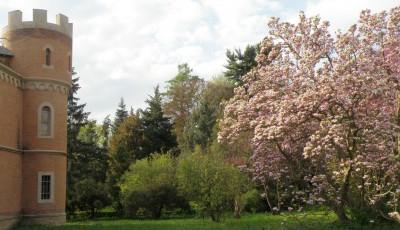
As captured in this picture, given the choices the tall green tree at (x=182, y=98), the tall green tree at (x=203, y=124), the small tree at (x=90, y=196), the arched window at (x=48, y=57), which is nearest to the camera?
the arched window at (x=48, y=57)

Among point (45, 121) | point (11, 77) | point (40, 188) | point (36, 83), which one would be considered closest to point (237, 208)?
point (40, 188)

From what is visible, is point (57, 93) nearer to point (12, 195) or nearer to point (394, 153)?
point (12, 195)

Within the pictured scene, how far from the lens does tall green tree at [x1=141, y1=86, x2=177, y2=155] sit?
45.7 metres

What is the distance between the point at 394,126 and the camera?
1258 cm

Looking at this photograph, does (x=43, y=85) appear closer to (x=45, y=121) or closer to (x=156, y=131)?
(x=45, y=121)

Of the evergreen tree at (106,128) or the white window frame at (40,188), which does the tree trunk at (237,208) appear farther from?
the evergreen tree at (106,128)

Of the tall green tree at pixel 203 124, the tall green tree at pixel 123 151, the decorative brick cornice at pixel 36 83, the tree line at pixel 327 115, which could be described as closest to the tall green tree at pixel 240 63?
the tall green tree at pixel 203 124

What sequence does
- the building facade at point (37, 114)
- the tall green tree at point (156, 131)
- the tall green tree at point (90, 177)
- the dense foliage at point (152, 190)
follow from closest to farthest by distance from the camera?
the building facade at point (37, 114)
the dense foliage at point (152, 190)
the tall green tree at point (90, 177)
the tall green tree at point (156, 131)

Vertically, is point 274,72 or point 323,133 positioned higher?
point 274,72

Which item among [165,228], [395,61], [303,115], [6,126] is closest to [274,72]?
[303,115]

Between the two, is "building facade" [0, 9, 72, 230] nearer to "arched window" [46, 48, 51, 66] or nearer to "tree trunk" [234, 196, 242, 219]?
"arched window" [46, 48, 51, 66]

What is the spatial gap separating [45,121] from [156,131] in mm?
20680

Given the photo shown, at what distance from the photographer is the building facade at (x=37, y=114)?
24.5 m

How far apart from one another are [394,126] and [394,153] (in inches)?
37.7
